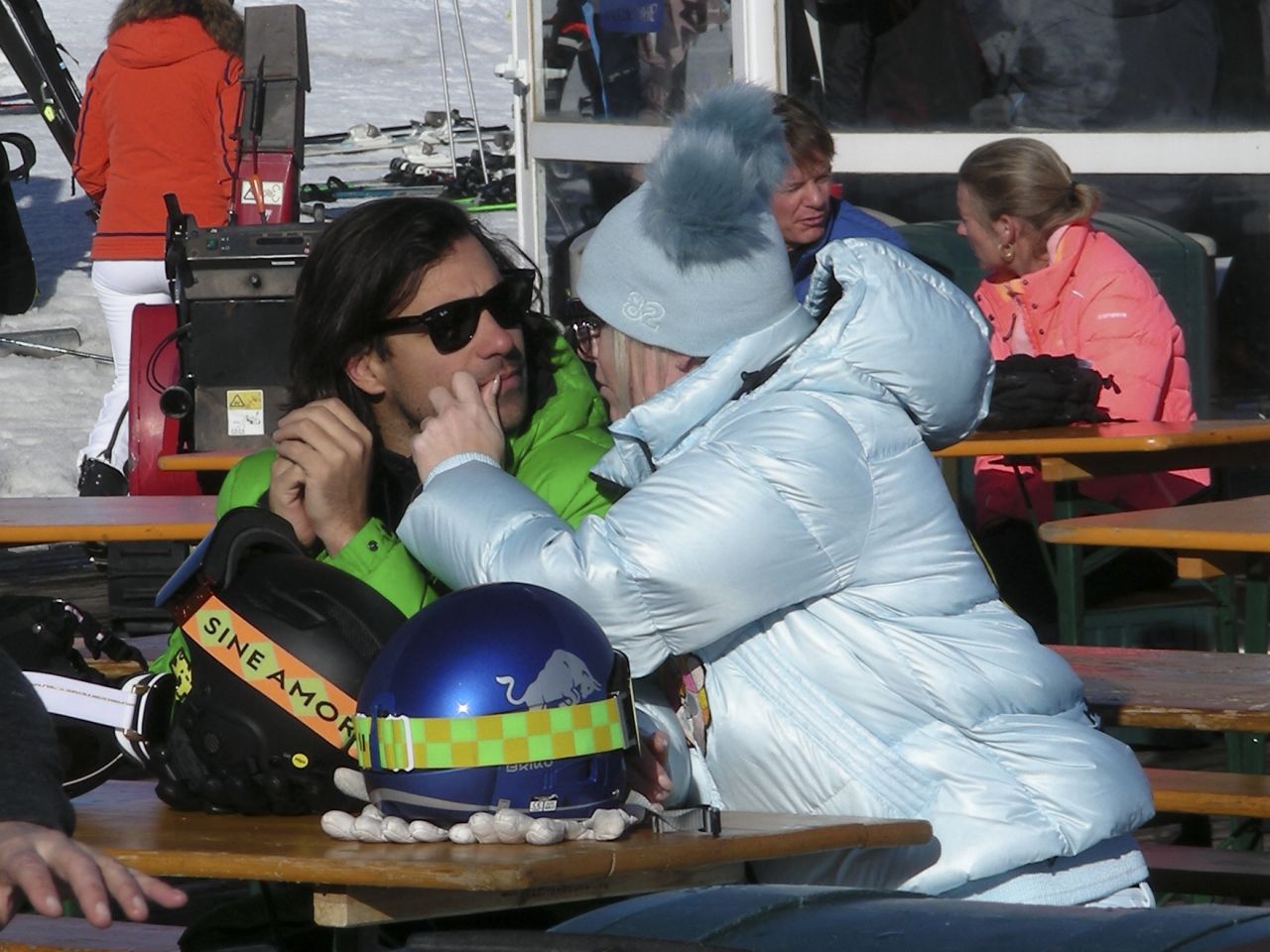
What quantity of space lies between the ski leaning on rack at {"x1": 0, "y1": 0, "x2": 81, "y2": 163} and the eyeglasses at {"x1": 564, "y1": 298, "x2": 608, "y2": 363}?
412 inches

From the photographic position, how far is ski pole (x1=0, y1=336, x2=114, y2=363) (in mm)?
13234

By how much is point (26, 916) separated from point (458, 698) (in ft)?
4.93

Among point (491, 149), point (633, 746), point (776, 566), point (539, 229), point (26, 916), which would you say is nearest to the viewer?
point (633, 746)

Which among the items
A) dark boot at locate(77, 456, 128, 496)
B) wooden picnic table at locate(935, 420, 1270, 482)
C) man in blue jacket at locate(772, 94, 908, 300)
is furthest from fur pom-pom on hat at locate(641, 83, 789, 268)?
dark boot at locate(77, 456, 128, 496)

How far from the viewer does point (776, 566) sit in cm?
236

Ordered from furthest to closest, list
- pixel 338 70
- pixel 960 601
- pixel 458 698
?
1. pixel 338 70
2. pixel 960 601
3. pixel 458 698

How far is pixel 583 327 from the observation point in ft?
9.48

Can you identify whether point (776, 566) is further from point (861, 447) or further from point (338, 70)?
point (338, 70)

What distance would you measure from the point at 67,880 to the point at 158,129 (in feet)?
23.1

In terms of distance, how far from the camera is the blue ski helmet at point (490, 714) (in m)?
2.05

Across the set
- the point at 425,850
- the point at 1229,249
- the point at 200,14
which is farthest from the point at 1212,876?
the point at 200,14

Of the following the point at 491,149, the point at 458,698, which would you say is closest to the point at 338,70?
the point at 491,149

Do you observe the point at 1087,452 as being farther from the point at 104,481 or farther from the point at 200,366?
the point at 104,481

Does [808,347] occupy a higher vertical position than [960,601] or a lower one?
higher
